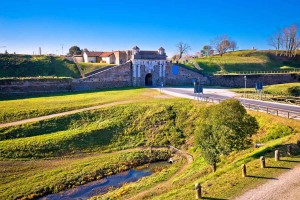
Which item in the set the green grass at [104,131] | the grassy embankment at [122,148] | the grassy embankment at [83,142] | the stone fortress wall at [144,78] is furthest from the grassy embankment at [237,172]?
the stone fortress wall at [144,78]

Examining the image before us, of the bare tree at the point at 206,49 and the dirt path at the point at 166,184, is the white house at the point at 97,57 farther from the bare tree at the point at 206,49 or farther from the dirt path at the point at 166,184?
the dirt path at the point at 166,184

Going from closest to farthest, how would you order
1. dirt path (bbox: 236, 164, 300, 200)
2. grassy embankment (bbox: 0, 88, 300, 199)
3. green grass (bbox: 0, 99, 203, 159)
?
dirt path (bbox: 236, 164, 300, 200) < grassy embankment (bbox: 0, 88, 300, 199) < green grass (bbox: 0, 99, 203, 159)

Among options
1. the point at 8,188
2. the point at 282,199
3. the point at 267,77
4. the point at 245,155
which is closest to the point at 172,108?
the point at 245,155

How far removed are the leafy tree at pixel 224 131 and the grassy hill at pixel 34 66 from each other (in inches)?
1584

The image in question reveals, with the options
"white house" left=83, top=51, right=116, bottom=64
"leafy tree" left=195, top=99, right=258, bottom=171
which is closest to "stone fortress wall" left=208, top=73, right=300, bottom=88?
"white house" left=83, top=51, right=116, bottom=64

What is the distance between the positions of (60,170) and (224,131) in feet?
43.6

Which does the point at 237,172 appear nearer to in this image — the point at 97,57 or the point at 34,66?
the point at 34,66

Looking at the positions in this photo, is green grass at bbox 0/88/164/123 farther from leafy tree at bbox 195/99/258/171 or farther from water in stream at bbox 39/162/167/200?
leafy tree at bbox 195/99/258/171

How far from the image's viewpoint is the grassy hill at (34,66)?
2060 inches

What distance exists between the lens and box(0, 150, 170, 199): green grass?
2077 cm

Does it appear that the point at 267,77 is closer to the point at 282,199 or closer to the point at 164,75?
the point at 164,75

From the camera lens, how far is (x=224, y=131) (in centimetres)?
1848

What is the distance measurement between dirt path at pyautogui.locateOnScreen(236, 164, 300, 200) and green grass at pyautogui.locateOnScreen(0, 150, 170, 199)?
13162 mm

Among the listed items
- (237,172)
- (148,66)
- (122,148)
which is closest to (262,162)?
(237,172)
